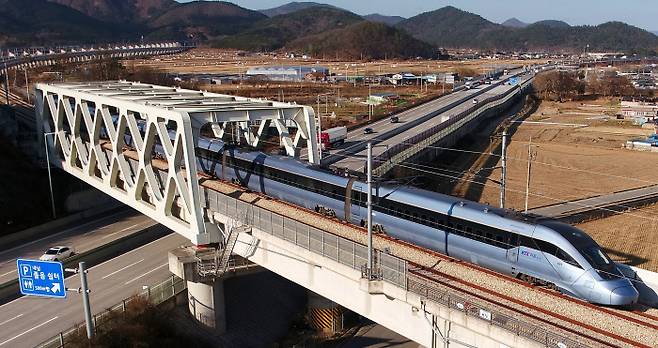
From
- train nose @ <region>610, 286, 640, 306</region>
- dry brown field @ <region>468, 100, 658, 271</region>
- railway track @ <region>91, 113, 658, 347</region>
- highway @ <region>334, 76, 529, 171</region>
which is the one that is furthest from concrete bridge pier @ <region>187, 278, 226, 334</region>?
dry brown field @ <region>468, 100, 658, 271</region>

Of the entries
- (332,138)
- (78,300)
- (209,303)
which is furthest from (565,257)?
(332,138)

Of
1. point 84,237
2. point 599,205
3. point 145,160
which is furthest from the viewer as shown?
point 599,205

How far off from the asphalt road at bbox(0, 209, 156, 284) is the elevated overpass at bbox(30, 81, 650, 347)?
14.7ft

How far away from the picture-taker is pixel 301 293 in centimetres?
3366

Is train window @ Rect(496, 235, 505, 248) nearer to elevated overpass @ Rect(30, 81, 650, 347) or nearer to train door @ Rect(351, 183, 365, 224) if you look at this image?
elevated overpass @ Rect(30, 81, 650, 347)

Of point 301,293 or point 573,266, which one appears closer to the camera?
point 573,266

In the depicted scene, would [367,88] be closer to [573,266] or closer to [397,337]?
[397,337]

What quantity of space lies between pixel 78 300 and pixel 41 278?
1182 cm

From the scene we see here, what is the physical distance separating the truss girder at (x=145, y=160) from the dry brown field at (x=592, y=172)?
25.6 meters

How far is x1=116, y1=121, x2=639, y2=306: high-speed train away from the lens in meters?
16.5

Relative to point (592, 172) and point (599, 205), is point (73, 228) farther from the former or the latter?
point (592, 172)

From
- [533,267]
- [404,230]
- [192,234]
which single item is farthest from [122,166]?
[533,267]

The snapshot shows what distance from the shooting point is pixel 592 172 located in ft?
179

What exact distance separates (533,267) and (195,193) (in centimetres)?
1444
